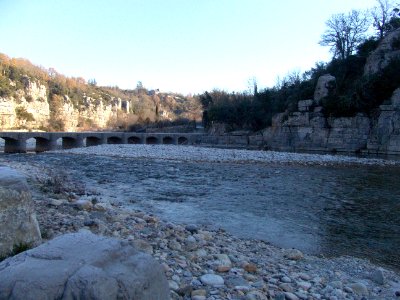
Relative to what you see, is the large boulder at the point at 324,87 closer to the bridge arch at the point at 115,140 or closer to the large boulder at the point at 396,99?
the large boulder at the point at 396,99

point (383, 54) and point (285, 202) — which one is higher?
point (383, 54)

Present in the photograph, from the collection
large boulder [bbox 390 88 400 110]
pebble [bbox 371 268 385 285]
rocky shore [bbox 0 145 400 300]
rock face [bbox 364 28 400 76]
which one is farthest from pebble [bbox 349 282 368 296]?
rock face [bbox 364 28 400 76]

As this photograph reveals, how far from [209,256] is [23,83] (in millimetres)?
127109

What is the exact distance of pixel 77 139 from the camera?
2660 inches

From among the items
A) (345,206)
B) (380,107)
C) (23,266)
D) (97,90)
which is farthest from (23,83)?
(23,266)

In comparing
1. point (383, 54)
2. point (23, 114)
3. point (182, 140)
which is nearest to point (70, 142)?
point (182, 140)

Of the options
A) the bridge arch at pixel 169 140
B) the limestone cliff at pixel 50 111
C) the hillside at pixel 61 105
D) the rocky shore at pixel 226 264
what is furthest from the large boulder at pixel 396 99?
the limestone cliff at pixel 50 111

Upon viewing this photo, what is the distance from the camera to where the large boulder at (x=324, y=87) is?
54.8 m

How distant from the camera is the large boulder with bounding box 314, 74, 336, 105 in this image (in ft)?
180

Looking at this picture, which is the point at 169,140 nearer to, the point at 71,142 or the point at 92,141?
the point at 92,141

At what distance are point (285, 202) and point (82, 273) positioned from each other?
544 inches

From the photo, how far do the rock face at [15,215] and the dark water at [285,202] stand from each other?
21.9 ft

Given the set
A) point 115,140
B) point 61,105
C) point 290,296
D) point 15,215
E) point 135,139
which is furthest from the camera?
point 61,105

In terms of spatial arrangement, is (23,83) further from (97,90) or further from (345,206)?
(345,206)
